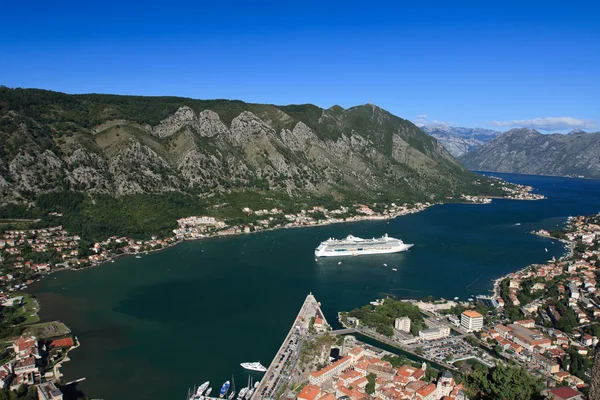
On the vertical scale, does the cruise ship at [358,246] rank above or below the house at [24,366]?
above

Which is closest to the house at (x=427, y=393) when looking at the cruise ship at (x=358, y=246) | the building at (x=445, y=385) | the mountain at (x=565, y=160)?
the building at (x=445, y=385)

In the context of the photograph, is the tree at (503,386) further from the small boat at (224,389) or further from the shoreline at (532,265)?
the shoreline at (532,265)

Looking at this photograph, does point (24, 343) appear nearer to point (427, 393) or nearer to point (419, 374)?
point (419, 374)

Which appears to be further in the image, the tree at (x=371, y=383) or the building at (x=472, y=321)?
the building at (x=472, y=321)

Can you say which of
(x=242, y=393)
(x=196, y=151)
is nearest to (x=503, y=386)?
(x=242, y=393)

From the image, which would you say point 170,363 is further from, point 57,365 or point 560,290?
point 560,290

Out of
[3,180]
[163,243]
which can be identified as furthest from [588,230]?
[3,180]

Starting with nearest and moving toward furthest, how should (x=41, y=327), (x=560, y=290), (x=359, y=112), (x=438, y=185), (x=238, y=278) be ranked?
(x=41, y=327) < (x=560, y=290) < (x=238, y=278) < (x=438, y=185) < (x=359, y=112)
